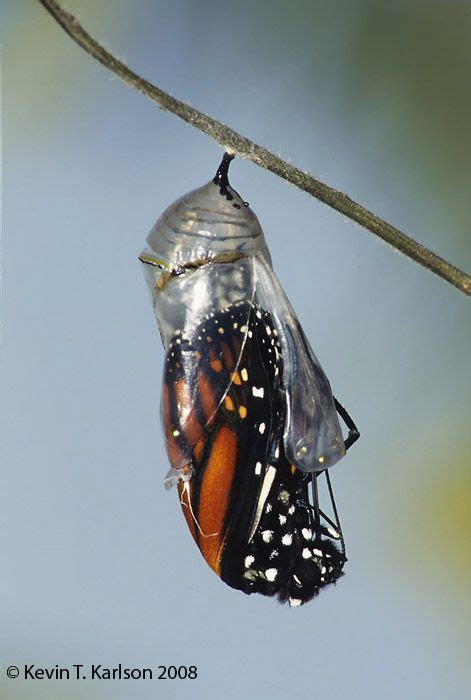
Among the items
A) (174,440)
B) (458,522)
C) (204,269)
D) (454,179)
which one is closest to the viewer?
(174,440)

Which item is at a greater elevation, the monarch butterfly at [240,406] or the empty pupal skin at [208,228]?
the empty pupal skin at [208,228]

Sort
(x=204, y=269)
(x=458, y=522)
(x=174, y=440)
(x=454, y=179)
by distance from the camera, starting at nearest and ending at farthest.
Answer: (x=174, y=440) → (x=204, y=269) → (x=458, y=522) → (x=454, y=179)

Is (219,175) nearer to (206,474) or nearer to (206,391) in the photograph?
(206,391)

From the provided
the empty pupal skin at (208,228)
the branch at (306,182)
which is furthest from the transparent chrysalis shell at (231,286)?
the branch at (306,182)

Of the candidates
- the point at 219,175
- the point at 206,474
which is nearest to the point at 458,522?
the point at 206,474

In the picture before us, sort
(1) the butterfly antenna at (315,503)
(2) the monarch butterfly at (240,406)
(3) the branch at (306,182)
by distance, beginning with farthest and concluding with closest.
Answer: (1) the butterfly antenna at (315,503) → (2) the monarch butterfly at (240,406) → (3) the branch at (306,182)

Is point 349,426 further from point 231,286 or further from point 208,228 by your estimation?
point 208,228

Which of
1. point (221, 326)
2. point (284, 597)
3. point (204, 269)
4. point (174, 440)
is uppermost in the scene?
point (204, 269)

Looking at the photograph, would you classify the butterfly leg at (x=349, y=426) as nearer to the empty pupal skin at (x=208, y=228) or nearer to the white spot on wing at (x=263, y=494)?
the white spot on wing at (x=263, y=494)
